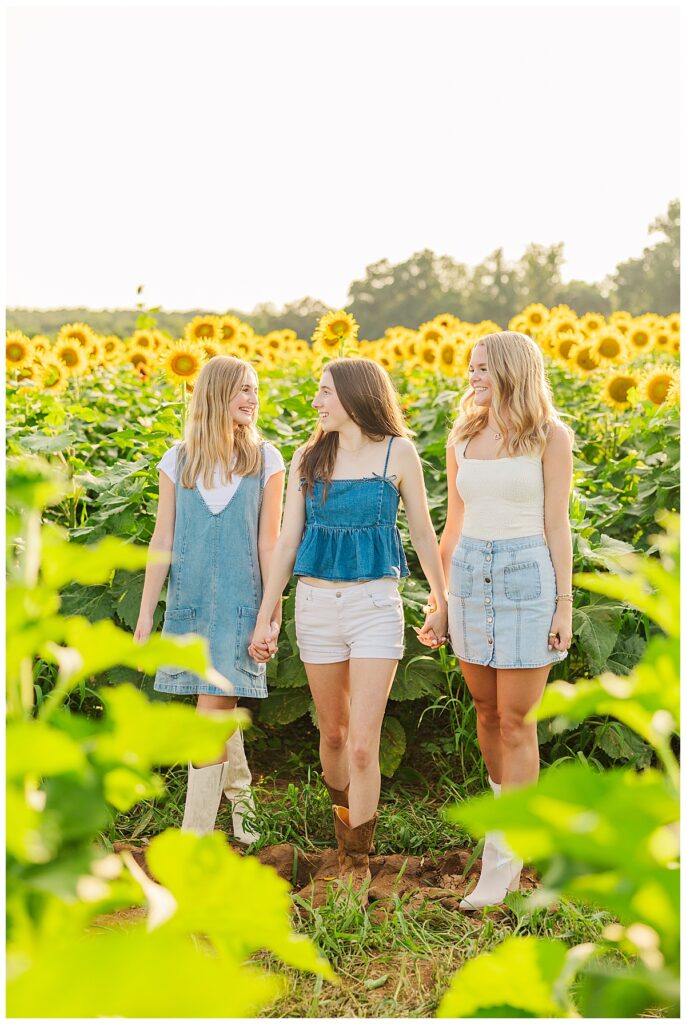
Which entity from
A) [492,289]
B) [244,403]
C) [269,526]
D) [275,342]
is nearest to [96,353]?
[275,342]

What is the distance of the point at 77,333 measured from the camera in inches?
297

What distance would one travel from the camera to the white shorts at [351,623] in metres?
3.25

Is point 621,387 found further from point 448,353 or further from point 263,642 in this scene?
point 263,642

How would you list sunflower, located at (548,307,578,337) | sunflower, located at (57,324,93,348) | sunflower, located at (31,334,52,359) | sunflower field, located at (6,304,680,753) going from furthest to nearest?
1. sunflower, located at (57,324,93,348)
2. sunflower, located at (548,307,578,337)
3. sunflower, located at (31,334,52,359)
4. sunflower field, located at (6,304,680,753)

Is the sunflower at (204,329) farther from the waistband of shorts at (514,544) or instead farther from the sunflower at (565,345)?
the waistband of shorts at (514,544)

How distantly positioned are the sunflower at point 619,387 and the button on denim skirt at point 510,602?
264cm

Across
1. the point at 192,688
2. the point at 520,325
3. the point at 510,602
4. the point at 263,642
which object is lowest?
the point at 192,688

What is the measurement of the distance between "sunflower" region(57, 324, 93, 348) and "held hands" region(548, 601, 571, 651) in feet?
17.0

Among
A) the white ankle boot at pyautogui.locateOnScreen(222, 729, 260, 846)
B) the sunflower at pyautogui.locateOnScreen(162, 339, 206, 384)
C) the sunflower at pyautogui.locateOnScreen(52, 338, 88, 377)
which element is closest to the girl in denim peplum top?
the white ankle boot at pyautogui.locateOnScreen(222, 729, 260, 846)

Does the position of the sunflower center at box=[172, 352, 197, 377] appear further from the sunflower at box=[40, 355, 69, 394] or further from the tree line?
the tree line

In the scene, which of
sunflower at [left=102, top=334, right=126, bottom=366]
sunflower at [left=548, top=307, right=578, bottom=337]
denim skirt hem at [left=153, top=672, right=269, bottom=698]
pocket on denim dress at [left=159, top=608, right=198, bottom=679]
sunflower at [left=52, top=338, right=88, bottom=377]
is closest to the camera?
denim skirt hem at [left=153, top=672, right=269, bottom=698]

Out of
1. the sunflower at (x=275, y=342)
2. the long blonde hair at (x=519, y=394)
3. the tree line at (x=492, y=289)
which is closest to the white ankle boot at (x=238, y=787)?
the long blonde hair at (x=519, y=394)

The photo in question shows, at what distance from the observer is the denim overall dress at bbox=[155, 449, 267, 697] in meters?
3.48

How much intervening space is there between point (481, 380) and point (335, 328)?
9.04 ft
